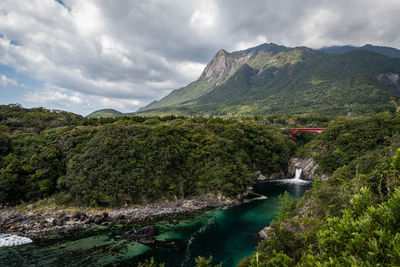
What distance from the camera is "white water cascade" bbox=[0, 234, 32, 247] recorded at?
74.7ft

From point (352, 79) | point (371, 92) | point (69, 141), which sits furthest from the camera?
point (352, 79)

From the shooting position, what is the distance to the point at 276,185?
159 feet

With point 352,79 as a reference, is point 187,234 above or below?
below

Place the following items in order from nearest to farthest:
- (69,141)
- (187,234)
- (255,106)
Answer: (187,234) → (69,141) → (255,106)

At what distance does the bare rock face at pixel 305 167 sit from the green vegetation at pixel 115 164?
18.5m

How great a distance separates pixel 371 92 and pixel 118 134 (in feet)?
562

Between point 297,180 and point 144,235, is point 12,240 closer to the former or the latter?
point 144,235

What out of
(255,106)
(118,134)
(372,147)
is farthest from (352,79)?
(118,134)

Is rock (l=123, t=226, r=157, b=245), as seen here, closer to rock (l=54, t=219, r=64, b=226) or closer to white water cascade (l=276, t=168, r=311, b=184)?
rock (l=54, t=219, r=64, b=226)

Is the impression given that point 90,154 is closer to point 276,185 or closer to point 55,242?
point 55,242

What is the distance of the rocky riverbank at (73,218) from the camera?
25.9 metres

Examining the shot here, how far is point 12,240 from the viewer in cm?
2339

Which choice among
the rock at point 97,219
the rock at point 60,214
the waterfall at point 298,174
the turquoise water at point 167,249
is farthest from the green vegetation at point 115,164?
the waterfall at point 298,174

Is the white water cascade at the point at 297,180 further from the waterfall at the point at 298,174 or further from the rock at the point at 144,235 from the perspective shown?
the rock at the point at 144,235
